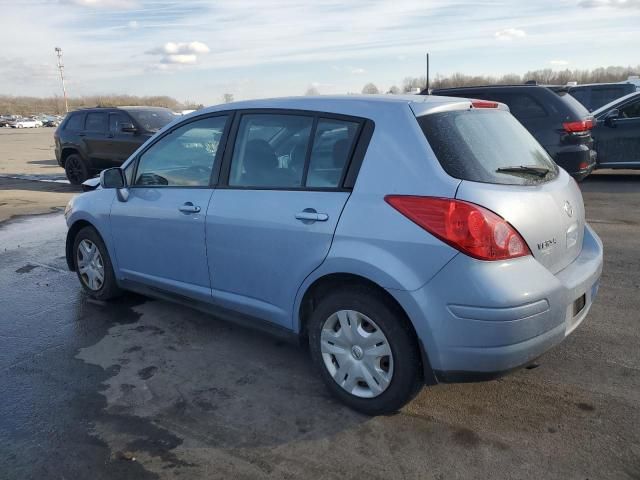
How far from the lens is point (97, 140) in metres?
12.5

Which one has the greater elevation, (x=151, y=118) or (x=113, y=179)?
(x=151, y=118)

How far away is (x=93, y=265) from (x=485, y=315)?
363 centimetres

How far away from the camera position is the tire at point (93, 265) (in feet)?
15.8

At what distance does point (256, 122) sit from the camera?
12.1 ft

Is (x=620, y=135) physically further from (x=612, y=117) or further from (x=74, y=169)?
(x=74, y=169)

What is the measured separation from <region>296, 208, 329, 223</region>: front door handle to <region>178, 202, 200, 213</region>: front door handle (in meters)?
0.93

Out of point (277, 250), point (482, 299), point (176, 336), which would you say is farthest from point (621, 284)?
point (176, 336)

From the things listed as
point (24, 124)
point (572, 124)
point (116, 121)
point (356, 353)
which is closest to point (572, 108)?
point (572, 124)

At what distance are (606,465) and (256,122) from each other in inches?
107

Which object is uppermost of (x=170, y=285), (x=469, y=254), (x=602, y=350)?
(x=469, y=254)

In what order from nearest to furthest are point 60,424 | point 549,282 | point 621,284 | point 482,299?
point 482,299
point 549,282
point 60,424
point 621,284

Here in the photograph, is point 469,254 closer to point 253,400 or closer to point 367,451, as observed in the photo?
point 367,451

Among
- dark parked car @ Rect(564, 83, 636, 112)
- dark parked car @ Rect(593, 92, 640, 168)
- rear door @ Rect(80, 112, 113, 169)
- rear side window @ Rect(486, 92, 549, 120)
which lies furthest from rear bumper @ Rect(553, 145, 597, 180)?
rear door @ Rect(80, 112, 113, 169)

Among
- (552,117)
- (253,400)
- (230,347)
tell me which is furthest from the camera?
(552,117)
